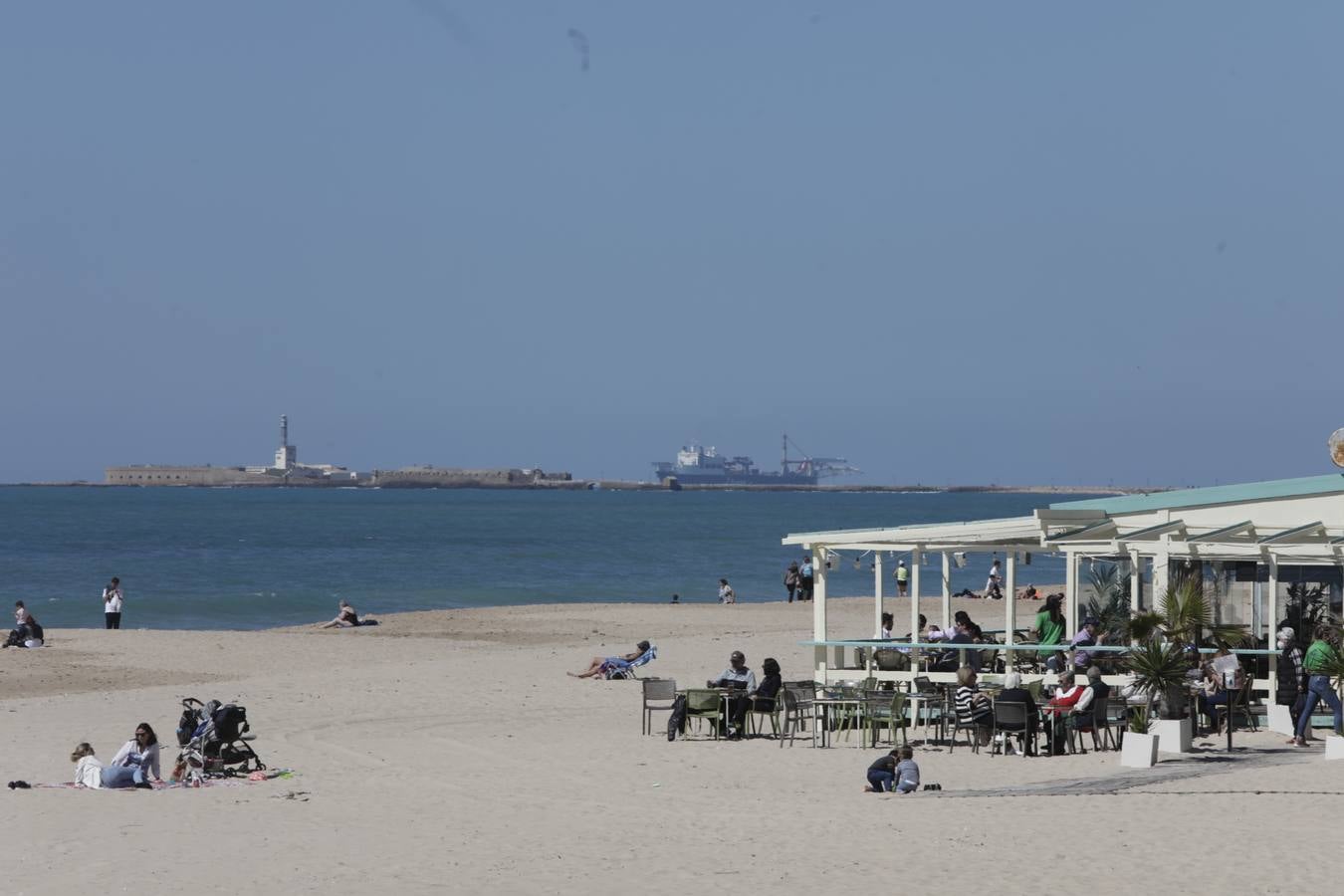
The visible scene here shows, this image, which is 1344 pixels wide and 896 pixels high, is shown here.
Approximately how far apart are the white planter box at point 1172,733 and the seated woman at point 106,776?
7.53 meters

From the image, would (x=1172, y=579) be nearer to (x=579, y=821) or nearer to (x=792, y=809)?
(x=792, y=809)

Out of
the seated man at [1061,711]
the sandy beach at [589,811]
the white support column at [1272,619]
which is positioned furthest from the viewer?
the white support column at [1272,619]

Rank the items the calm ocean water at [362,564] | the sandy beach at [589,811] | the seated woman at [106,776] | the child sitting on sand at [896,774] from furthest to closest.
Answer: the calm ocean water at [362,564], the seated woman at [106,776], the child sitting on sand at [896,774], the sandy beach at [589,811]

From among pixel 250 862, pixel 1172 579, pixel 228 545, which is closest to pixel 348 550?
pixel 228 545

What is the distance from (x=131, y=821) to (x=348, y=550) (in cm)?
6286

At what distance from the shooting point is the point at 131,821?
10844mm

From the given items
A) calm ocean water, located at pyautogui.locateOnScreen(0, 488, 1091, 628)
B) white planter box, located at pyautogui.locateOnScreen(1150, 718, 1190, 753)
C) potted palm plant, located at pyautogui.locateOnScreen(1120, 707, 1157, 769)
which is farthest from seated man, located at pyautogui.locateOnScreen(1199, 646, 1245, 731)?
calm ocean water, located at pyautogui.locateOnScreen(0, 488, 1091, 628)

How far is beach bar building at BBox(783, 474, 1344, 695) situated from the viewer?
50.0 ft

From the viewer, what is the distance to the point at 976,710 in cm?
1366

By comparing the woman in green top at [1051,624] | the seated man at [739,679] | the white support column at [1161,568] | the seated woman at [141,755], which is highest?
the white support column at [1161,568]

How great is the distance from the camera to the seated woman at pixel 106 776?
12.1 meters

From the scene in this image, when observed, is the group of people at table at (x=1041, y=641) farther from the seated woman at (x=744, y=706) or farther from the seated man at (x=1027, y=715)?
the seated woman at (x=744, y=706)

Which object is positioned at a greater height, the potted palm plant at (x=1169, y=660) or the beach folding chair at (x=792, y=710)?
the potted palm plant at (x=1169, y=660)

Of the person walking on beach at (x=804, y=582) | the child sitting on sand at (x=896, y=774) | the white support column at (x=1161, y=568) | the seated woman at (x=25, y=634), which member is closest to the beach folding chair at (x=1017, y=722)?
the child sitting on sand at (x=896, y=774)
